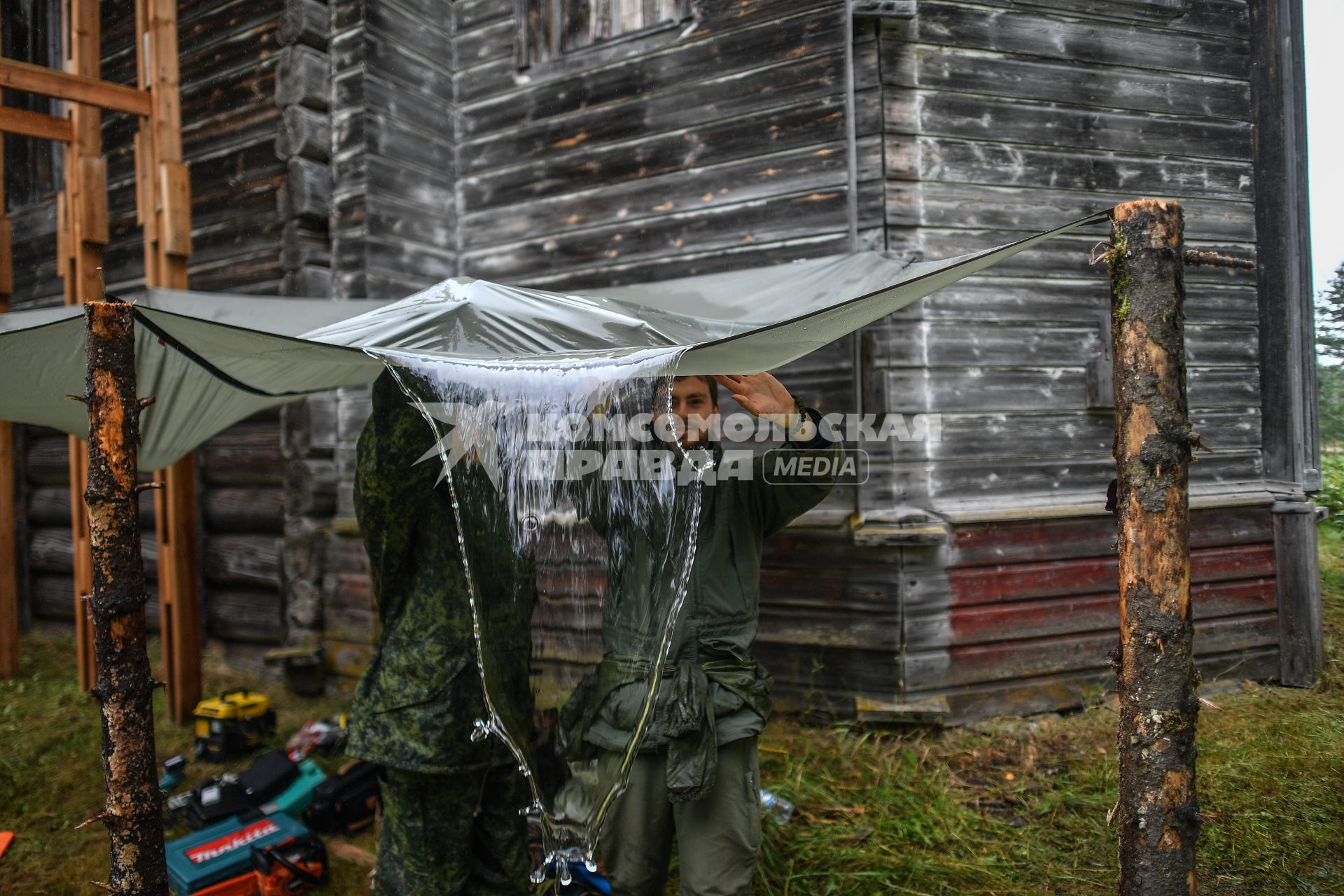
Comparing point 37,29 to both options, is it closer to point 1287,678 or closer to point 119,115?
point 119,115

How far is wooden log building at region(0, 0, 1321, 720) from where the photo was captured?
336cm

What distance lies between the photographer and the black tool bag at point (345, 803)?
296cm

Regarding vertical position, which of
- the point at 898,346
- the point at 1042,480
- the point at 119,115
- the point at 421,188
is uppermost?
the point at 119,115

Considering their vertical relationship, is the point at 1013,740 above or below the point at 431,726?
below

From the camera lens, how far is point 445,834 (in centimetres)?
209

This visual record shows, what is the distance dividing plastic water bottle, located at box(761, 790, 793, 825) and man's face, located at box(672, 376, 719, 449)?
5.29 ft

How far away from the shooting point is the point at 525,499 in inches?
69.8

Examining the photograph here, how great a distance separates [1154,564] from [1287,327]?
2765 millimetres

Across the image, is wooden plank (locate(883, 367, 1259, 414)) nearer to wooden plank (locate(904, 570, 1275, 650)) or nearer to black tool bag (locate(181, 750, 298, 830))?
wooden plank (locate(904, 570, 1275, 650))

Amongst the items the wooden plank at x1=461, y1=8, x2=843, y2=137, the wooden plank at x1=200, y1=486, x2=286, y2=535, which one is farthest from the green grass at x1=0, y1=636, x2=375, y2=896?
the wooden plank at x1=461, y1=8, x2=843, y2=137

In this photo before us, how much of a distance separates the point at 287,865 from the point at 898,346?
3239 mm

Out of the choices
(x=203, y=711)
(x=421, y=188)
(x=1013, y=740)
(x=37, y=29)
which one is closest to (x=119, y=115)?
(x=37, y=29)

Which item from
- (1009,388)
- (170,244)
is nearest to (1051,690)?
(1009,388)

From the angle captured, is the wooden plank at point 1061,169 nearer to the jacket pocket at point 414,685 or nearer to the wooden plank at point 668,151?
the wooden plank at point 668,151
